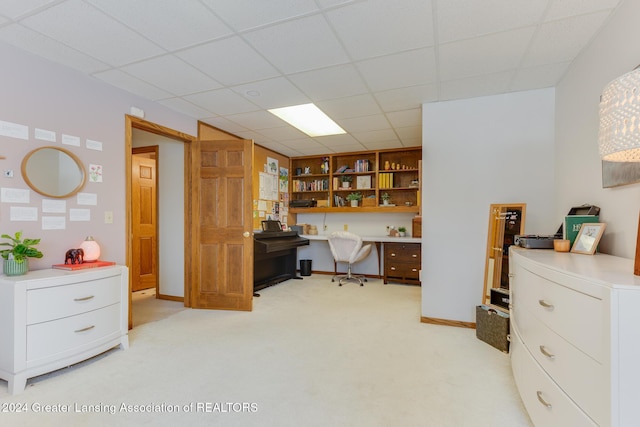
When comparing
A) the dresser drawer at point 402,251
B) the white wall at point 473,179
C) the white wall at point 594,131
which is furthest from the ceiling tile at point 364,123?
the dresser drawer at point 402,251

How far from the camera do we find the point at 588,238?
5.98ft

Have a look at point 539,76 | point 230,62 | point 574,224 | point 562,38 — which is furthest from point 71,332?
point 539,76

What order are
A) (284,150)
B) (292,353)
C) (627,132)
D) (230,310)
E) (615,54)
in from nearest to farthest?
(627,132), (615,54), (292,353), (230,310), (284,150)

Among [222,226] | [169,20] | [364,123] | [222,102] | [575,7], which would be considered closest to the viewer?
[575,7]

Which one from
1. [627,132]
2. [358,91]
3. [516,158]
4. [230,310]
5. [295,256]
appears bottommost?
[230,310]

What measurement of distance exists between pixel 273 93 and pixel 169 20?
4.01 feet

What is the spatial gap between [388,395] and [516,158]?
2.48 m

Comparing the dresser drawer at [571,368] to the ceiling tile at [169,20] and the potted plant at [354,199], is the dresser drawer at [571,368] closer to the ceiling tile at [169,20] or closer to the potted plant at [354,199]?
the ceiling tile at [169,20]

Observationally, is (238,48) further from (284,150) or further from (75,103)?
(284,150)

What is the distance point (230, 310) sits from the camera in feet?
11.9

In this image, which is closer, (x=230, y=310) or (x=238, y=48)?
(x=238, y=48)

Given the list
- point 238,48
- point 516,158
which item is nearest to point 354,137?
point 516,158

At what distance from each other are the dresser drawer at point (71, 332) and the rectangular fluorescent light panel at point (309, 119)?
102 inches

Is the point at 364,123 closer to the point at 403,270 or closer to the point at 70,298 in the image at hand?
the point at 403,270
